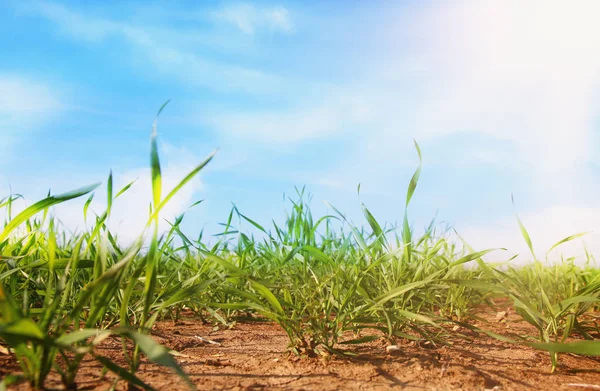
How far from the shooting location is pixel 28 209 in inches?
61.9

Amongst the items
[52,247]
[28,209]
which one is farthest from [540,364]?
[28,209]

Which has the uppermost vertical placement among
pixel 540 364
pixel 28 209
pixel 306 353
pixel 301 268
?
pixel 28 209

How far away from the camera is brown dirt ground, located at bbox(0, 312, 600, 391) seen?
1479 millimetres

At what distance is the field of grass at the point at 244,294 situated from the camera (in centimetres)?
120

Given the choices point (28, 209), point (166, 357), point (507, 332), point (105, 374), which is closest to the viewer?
point (166, 357)

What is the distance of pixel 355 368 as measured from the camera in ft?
5.38

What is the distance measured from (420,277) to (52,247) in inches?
60.8

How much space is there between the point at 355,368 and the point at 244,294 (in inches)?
17.5

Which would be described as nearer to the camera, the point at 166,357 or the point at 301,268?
the point at 166,357

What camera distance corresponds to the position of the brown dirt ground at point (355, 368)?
1.48m

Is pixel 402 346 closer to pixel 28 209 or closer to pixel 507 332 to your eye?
pixel 507 332

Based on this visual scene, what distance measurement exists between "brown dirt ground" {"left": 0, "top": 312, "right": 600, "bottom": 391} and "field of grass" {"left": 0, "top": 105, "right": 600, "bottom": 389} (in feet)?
0.20

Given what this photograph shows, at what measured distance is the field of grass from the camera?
1.20m

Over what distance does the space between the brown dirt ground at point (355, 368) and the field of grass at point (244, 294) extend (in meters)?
0.06
